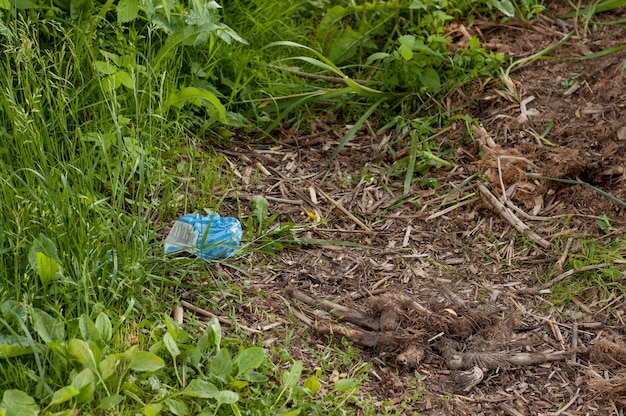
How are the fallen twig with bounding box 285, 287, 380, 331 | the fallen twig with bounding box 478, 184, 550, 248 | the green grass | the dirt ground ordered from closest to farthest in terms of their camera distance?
the green grass → the dirt ground → the fallen twig with bounding box 285, 287, 380, 331 → the fallen twig with bounding box 478, 184, 550, 248

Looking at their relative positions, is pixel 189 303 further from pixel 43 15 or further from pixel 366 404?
pixel 43 15

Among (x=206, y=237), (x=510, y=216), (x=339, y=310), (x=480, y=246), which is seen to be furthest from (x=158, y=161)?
(x=510, y=216)

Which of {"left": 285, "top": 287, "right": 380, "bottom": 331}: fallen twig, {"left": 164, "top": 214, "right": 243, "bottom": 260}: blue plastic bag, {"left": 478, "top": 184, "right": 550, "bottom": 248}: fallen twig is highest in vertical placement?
{"left": 164, "top": 214, "right": 243, "bottom": 260}: blue plastic bag

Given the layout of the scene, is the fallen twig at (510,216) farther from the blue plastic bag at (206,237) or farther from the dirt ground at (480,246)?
the blue plastic bag at (206,237)

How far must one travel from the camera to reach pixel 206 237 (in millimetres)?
2838

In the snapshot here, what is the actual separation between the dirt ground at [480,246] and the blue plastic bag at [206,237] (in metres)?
0.11

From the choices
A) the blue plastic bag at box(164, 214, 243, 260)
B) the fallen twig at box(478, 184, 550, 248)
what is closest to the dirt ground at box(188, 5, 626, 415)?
the fallen twig at box(478, 184, 550, 248)

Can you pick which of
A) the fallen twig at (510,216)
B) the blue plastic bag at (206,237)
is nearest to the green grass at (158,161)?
the blue plastic bag at (206,237)

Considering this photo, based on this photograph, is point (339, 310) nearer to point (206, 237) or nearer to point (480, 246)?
point (206, 237)

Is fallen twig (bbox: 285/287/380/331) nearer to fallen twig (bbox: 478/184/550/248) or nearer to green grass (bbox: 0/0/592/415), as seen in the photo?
green grass (bbox: 0/0/592/415)

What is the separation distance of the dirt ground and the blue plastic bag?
4.3 inches

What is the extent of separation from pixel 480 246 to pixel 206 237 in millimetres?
1110

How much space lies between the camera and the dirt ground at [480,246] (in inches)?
103

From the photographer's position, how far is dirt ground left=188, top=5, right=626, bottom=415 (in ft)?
8.61
